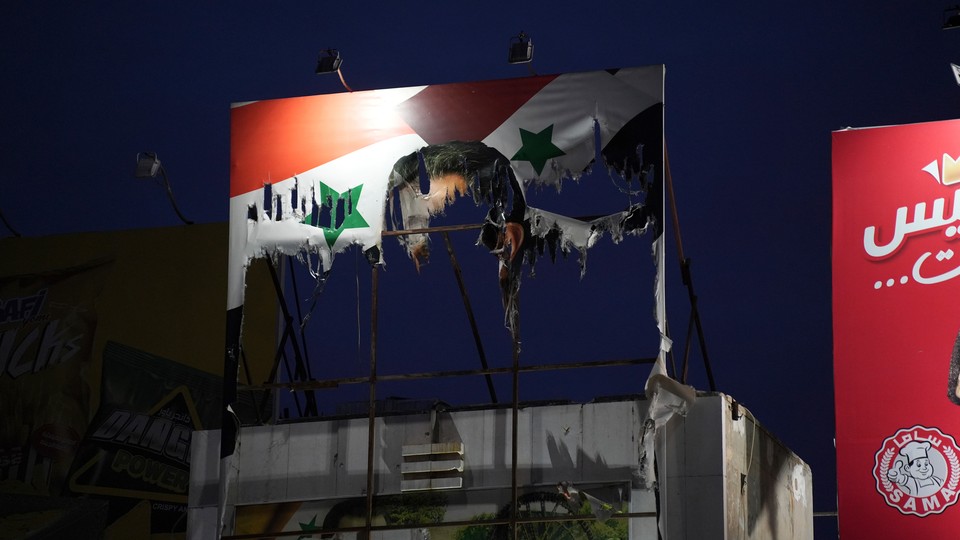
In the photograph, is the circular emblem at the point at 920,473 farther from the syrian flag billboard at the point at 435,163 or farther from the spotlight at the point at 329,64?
Answer: the spotlight at the point at 329,64

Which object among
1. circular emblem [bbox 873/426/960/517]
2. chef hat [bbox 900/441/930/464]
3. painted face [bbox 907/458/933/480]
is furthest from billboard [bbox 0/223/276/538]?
painted face [bbox 907/458/933/480]

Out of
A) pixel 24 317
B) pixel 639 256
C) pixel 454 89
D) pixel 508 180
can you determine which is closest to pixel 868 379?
pixel 508 180

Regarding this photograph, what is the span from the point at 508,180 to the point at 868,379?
467cm

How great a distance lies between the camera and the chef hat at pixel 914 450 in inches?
599

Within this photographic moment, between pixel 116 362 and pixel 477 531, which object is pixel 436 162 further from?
pixel 116 362

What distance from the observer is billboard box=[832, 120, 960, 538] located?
15.2 m

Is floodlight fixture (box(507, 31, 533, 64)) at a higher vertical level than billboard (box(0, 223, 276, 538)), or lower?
higher

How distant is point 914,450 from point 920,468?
270 mm

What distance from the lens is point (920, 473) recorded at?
15094 millimetres

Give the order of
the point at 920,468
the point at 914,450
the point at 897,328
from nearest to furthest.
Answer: the point at 920,468
the point at 914,450
the point at 897,328

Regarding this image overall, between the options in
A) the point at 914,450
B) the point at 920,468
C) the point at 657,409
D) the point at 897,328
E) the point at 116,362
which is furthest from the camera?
the point at 116,362

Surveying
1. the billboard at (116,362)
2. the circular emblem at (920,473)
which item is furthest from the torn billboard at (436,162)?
the billboard at (116,362)

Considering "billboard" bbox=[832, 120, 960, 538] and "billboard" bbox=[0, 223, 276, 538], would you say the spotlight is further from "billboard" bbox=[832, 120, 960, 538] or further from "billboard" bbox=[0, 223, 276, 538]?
"billboard" bbox=[0, 223, 276, 538]

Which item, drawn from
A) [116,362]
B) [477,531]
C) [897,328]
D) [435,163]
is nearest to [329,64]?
[435,163]
